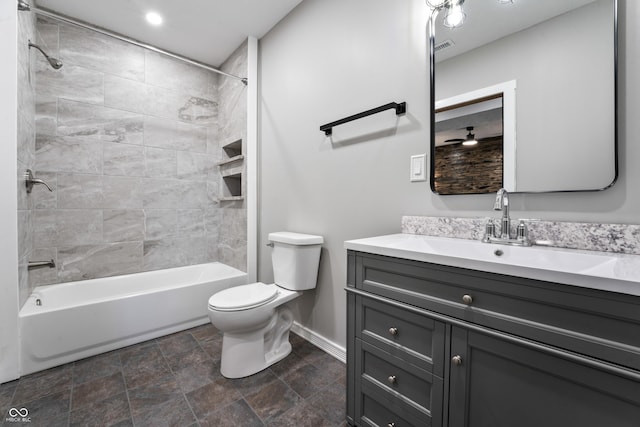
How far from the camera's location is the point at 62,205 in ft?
7.45

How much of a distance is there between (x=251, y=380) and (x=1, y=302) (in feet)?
4.82

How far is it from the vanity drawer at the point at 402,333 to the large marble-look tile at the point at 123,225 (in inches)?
94.4

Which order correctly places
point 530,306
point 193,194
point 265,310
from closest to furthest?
point 530,306, point 265,310, point 193,194

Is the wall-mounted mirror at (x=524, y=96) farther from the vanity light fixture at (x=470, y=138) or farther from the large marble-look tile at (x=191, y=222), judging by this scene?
the large marble-look tile at (x=191, y=222)

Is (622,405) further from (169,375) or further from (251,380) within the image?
(169,375)

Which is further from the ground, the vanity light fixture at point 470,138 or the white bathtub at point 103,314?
the vanity light fixture at point 470,138

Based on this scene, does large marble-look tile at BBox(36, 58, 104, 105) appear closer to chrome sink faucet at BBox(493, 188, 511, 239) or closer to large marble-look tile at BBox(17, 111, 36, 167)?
large marble-look tile at BBox(17, 111, 36, 167)

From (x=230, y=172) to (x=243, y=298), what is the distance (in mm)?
1608

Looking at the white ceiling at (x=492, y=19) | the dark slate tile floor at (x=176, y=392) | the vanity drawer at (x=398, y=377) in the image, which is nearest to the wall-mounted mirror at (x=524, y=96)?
the white ceiling at (x=492, y=19)

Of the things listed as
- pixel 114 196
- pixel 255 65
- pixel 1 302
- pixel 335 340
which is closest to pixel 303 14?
pixel 255 65

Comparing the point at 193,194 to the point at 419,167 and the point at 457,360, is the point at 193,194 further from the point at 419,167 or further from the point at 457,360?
the point at 457,360

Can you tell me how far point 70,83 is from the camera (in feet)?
7.52

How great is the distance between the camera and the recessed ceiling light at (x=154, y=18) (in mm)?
2227

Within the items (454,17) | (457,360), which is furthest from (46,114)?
(457,360)
